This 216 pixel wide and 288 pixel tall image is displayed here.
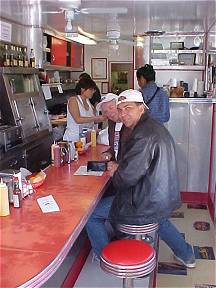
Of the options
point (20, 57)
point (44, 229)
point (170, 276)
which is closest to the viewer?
point (44, 229)

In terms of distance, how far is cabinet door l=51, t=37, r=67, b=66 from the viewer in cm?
751

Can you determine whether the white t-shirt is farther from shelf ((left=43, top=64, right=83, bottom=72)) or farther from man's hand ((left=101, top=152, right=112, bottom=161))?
shelf ((left=43, top=64, right=83, bottom=72))

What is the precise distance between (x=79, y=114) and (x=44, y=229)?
2.78 metres

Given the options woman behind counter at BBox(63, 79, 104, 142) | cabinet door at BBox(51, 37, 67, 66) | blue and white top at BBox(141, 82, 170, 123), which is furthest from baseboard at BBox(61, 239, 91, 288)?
cabinet door at BBox(51, 37, 67, 66)

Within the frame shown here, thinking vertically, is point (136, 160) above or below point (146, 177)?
above

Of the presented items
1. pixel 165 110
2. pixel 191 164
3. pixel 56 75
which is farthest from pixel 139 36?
pixel 56 75

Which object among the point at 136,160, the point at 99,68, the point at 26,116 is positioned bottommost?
the point at 136,160

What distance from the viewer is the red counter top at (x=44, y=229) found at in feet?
4.54

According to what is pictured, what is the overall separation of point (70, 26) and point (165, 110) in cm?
347

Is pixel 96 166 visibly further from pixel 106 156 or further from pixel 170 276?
pixel 170 276

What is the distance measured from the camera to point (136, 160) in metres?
2.31

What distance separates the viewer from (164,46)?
19.1 ft

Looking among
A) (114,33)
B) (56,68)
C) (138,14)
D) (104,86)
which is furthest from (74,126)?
(104,86)

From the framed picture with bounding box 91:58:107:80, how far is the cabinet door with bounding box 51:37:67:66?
265 cm
